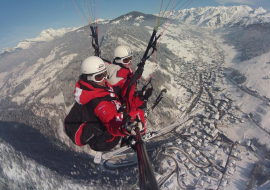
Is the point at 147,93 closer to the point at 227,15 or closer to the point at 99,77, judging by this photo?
the point at 99,77

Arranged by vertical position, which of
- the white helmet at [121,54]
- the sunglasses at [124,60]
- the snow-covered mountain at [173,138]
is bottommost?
the snow-covered mountain at [173,138]

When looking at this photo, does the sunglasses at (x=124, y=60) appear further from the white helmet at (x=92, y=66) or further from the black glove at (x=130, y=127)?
the black glove at (x=130, y=127)

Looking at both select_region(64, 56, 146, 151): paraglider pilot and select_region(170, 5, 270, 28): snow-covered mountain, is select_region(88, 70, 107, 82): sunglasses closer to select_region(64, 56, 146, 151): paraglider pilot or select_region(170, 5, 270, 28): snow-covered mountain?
select_region(64, 56, 146, 151): paraglider pilot

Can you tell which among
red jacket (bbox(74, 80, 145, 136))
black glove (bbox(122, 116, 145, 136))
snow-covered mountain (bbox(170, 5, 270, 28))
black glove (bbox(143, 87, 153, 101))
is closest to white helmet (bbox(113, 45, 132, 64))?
black glove (bbox(143, 87, 153, 101))

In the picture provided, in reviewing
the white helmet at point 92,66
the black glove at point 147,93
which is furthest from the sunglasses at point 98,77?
the black glove at point 147,93

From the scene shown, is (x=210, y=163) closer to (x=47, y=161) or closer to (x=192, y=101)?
(x=192, y=101)

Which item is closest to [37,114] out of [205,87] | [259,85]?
[205,87]

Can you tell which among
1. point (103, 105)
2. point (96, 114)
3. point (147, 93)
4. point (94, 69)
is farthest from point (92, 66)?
point (147, 93)
